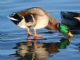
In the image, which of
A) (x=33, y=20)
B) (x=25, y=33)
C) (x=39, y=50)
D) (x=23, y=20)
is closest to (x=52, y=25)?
(x=25, y=33)

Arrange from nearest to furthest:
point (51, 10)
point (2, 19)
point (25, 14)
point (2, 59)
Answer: point (2, 59)
point (25, 14)
point (2, 19)
point (51, 10)

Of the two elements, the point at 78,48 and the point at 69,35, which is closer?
the point at 78,48

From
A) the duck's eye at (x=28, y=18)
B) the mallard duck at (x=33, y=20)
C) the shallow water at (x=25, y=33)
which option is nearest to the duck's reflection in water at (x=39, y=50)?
the shallow water at (x=25, y=33)

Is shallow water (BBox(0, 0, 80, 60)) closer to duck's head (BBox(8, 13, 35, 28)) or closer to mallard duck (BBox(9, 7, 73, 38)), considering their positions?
mallard duck (BBox(9, 7, 73, 38))

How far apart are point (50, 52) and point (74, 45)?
0.82 meters

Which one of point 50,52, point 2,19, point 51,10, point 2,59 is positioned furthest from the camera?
point 51,10

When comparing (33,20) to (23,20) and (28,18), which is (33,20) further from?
(23,20)

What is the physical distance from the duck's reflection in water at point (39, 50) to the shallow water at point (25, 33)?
0.22 feet

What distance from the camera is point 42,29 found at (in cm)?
1203

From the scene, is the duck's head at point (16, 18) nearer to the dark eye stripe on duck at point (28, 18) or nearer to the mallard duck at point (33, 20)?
the mallard duck at point (33, 20)

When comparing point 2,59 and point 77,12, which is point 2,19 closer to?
point 77,12

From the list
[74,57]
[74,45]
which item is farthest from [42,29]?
[74,57]

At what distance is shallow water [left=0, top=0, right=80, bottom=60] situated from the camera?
9.27 meters

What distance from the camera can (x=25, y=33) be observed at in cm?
1141
